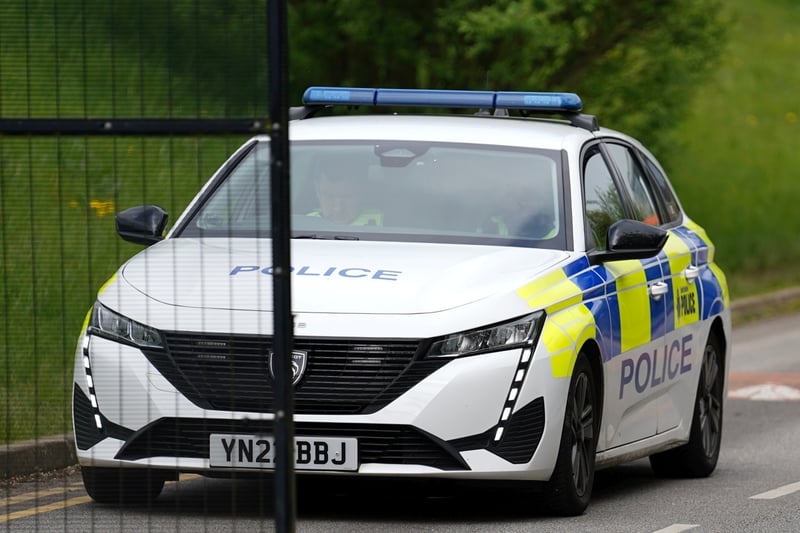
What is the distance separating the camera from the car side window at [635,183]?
9266 millimetres

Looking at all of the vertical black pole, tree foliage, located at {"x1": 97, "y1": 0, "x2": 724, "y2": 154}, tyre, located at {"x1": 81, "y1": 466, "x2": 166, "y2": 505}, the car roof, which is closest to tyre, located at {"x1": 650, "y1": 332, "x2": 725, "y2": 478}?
the car roof

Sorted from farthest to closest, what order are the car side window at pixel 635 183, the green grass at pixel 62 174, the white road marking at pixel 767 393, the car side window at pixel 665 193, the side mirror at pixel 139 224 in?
the white road marking at pixel 767 393, the car side window at pixel 665 193, the car side window at pixel 635 183, the side mirror at pixel 139 224, the green grass at pixel 62 174

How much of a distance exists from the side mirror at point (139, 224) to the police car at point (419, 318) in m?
0.01

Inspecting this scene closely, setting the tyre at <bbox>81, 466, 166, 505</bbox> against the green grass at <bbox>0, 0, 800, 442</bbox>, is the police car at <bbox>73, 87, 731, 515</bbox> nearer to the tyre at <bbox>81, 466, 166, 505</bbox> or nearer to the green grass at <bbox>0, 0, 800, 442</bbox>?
the tyre at <bbox>81, 466, 166, 505</bbox>

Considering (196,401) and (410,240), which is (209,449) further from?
(410,240)

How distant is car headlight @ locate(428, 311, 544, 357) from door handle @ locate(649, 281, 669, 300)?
162 centimetres

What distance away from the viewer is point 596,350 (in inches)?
304

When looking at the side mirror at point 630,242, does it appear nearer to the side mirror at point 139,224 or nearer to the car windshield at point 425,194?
the car windshield at point 425,194

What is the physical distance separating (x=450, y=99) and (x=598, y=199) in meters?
0.88

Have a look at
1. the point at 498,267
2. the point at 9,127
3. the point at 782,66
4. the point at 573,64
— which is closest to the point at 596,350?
the point at 498,267

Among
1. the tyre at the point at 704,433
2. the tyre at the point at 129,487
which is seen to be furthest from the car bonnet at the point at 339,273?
the tyre at the point at 704,433

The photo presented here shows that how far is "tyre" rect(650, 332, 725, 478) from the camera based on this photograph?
937 cm

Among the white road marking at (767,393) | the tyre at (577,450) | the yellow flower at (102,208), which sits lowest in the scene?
the white road marking at (767,393)

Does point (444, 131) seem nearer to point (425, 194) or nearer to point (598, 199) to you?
point (425, 194)
